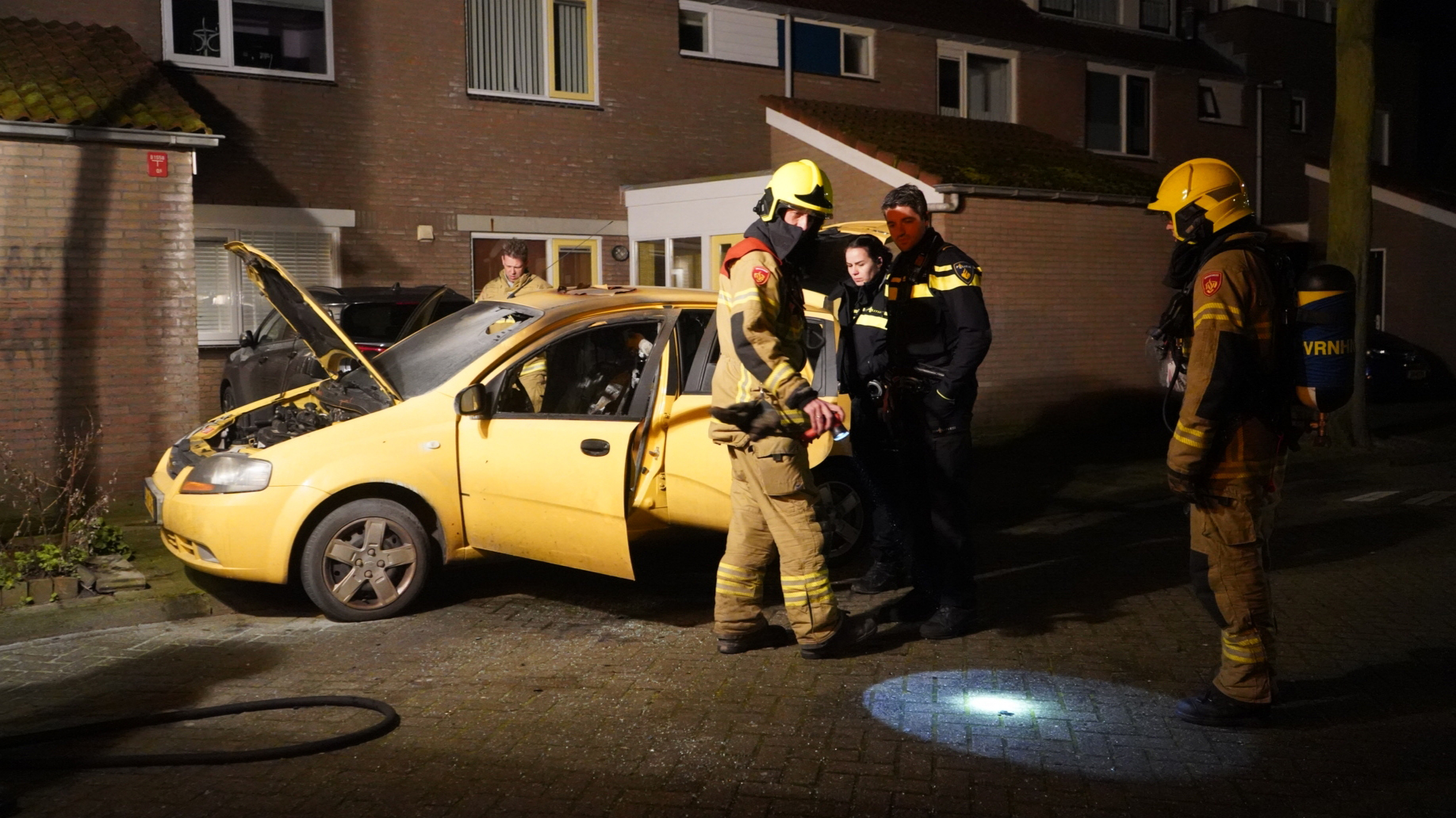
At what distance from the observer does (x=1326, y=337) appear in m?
4.25

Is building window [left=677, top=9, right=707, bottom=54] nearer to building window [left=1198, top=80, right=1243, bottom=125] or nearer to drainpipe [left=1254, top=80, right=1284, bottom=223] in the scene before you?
building window [left=1198, top=80, right=1243, bottom=125]

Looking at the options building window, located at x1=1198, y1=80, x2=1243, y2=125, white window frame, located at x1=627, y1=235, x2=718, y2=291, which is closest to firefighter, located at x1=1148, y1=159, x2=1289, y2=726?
white window frame, located at x1=627, y1=235, x2=718, y2=291

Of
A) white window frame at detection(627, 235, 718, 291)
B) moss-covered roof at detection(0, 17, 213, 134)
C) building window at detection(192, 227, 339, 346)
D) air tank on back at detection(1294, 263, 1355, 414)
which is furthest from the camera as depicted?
white window frame at detection(627, 235, 718, 291)

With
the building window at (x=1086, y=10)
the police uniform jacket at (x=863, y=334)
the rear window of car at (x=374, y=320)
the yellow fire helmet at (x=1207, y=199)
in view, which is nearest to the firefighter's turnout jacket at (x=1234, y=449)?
the yellow fire helmet at (x=1207, y=199)

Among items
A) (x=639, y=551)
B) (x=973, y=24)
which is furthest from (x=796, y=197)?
(x=973, y=24)

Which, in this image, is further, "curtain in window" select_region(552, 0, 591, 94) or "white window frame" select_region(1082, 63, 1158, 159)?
"white window frame" select_region(1082, 63, 1158, 159)

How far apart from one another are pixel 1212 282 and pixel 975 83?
16544 mm

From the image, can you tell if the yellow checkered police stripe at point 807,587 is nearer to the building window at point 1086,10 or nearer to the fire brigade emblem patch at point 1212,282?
the fire brigade emblem patch at point 1212,282

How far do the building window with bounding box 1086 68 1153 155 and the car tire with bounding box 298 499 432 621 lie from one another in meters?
17.4

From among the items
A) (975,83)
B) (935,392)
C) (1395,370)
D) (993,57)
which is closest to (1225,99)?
(993,57)

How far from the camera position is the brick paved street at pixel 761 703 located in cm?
392

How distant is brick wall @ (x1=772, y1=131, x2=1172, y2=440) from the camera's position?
1382 centimetres

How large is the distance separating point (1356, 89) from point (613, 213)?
28.7ft

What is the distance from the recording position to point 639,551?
6.43 meters
